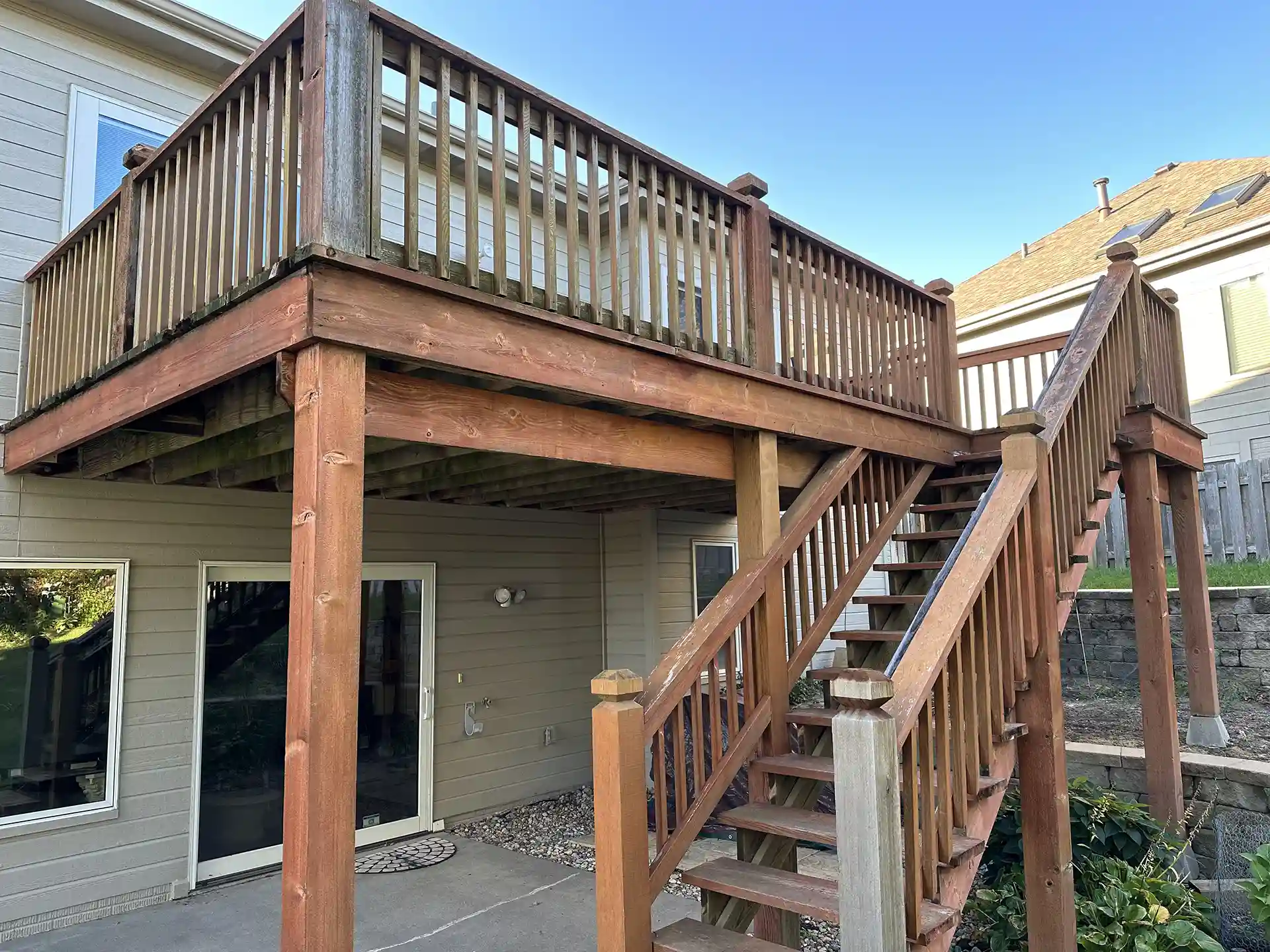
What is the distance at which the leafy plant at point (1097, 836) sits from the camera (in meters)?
4.48

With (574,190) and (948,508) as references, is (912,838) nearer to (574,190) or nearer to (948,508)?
(574,190)

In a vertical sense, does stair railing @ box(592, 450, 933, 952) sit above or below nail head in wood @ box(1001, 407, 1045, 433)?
below

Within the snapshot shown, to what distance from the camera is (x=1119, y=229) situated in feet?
42.7

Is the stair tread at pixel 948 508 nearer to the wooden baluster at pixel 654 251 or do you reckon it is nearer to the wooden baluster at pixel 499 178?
the wooden baluster at pixel 654 251

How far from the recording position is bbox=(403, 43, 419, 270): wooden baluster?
269 centimetres

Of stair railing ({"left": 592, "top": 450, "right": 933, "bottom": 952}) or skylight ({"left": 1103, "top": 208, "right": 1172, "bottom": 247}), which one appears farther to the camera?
skylight ({"left": 1103, "top": 208, "right": 1172, "bottom": 247})

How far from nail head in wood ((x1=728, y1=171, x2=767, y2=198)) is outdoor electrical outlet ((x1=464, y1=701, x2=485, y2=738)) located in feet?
14.1

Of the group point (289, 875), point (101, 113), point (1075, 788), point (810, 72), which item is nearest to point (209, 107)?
point (289, 875)

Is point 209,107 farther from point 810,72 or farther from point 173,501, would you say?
point 810,72

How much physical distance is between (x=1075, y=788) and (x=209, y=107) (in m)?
5.48

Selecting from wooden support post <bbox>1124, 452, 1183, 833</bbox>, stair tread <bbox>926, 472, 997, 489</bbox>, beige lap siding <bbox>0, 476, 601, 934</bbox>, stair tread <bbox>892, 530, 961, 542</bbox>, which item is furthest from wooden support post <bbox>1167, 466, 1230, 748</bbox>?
beige lap siding <bbox>0, 476, 601, 934</bbox>

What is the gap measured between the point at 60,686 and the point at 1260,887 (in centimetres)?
626

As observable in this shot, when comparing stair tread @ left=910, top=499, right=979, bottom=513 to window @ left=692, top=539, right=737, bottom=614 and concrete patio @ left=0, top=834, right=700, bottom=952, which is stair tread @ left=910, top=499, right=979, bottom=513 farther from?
window @ left=692, top=539, right=737, bottom=614

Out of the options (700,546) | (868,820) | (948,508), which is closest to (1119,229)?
(700,546)
